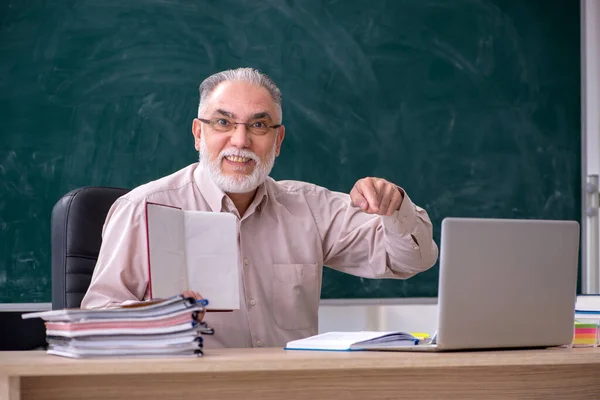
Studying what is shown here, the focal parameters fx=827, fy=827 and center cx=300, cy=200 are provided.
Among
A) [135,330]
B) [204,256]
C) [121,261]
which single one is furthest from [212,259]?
[135,330]

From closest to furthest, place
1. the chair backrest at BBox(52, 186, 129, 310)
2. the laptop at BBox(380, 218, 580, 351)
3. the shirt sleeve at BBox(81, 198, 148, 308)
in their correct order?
the laptop at BBox(380, 218, 580, 351), the shirt sleeve at BBox(81, 198, 148, 308), the chair backrest at BBox(52, 186, 129, 310)

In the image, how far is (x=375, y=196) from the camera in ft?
5.92

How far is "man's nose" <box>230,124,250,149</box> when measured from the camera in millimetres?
2285

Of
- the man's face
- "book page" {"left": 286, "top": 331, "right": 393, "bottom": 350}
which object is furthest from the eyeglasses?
"book page" {"left": 286, "top": 331, "right": 393, "bottom": 350}

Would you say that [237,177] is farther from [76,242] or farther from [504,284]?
[504,284]

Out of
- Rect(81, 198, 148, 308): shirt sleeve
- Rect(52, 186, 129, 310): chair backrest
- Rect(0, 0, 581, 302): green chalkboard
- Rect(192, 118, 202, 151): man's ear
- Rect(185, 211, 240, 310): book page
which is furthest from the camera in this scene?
Rect(0, 0, 581, 302): green chalkboard

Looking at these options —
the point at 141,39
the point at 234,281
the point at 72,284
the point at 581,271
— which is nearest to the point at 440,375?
the point at 234,281

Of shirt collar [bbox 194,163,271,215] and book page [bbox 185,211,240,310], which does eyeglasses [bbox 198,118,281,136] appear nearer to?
shirt collar [bbox 194,163,271,215]

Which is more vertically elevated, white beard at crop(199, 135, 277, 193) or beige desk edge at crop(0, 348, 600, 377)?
white beard at crop(199, 135, 277, 193)

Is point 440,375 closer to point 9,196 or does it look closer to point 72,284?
point 72,284

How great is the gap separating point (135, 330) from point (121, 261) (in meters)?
0.75

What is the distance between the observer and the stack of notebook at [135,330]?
4.25 ft

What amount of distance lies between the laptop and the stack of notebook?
386 millimetres

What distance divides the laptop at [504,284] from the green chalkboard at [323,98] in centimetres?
186
